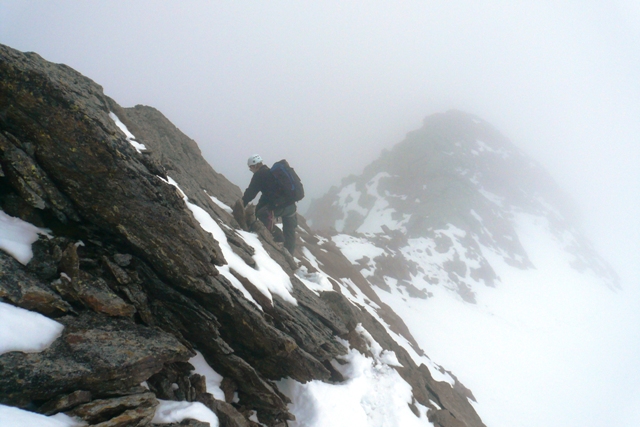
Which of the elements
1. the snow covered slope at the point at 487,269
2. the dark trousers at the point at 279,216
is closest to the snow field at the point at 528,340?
the snow covered slope at the point at 487,269

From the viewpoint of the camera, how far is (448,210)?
71875 millimetres

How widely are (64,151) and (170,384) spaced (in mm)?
5264

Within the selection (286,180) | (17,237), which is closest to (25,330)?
(17,237)

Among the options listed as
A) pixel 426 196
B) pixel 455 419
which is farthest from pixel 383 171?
pixel 455 419

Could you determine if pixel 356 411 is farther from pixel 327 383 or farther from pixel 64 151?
pixel 64 151

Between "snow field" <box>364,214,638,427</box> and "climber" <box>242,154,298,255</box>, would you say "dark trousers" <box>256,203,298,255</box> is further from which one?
"snow field" <box>364,214,638,427</box>

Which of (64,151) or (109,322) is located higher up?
(64,151)

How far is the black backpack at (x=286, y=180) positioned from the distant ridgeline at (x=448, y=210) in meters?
27.5

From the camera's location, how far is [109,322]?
18.6 feet

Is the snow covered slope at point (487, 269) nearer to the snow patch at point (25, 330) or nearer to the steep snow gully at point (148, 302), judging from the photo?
the steep snow gully at point (148, 302)

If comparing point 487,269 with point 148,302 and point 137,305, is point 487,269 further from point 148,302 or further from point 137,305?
point 137,305

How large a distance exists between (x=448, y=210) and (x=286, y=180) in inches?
2632

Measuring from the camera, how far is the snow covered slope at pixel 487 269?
3275 cm

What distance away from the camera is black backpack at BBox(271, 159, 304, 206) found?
1334 centimetres
